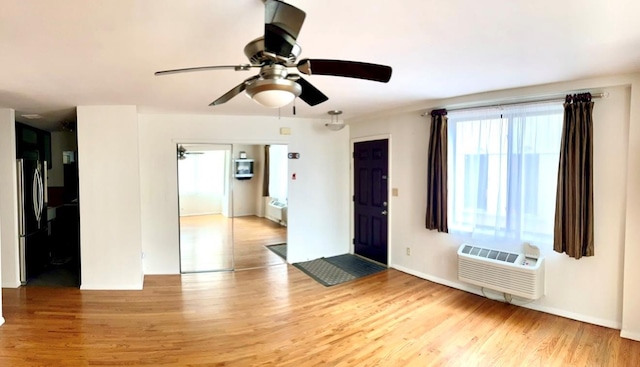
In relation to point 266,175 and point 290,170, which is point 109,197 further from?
point 290,170

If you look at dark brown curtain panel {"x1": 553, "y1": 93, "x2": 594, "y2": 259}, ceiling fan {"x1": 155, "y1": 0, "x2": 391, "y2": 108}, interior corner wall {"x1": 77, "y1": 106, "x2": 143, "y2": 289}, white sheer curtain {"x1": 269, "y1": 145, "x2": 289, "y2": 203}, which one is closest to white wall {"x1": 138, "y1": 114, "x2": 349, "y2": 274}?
white sheer curtain {"x1": 269, "y1": 145, "x2": 289, "y2": 203}

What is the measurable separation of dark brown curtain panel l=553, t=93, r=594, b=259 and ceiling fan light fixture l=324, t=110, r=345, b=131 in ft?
8.94

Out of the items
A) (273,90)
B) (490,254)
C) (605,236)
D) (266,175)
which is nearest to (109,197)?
(266,175)

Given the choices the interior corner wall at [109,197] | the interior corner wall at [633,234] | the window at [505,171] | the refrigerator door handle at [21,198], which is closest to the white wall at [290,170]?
the interior corner wall at [109,197]

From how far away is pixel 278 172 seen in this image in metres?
5.20

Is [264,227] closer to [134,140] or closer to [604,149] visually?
[134,140]

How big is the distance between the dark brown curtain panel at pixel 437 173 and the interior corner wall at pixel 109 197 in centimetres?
384

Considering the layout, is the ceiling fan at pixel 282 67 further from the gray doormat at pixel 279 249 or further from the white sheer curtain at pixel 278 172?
the gray doormat at pixel 279 249

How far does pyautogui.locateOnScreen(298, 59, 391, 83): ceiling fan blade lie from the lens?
1.58 m

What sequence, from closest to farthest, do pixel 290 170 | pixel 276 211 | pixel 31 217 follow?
1. pixel 31 217
2. pixel 290 170
3. pixel 276 211

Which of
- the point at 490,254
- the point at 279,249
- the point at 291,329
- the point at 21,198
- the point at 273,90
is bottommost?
the point at 291,329

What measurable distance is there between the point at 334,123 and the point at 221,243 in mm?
2634

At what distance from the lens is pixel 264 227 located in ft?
17.7

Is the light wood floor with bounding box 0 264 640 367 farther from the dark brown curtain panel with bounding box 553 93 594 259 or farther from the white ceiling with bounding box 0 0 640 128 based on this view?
the white ceiling with bounding box 0 0 640 128
